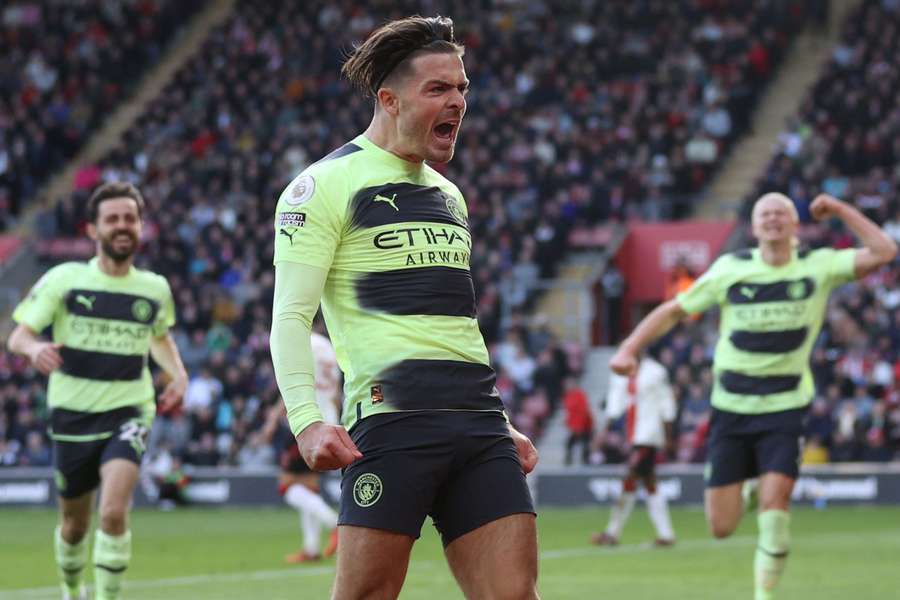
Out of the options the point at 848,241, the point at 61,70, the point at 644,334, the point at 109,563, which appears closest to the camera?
the point at 109,563

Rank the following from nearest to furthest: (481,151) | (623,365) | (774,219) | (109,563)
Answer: (623,365) → (109,563) → (774,219) → (481,151)

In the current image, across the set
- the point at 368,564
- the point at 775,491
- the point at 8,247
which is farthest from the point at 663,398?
the point at 8,247

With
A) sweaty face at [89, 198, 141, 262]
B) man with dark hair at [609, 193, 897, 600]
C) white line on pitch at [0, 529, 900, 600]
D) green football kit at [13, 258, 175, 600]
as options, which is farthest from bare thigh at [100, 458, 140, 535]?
man with dark hair at [609, 193, 897, 600]

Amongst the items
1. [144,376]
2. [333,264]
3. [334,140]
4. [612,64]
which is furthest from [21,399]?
[333,264]

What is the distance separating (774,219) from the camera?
34.5ft

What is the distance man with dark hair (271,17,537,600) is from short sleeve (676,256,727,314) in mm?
5138

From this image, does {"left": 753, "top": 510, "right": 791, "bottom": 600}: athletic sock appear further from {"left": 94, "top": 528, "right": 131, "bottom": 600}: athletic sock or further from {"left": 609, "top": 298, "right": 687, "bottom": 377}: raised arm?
{"left": 94, "top": 528, "right": 131, "bottom": 600}: athletic sock

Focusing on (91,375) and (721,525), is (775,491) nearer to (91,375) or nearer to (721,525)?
(721,525)

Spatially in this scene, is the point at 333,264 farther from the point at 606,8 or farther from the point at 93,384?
the point at 606,8

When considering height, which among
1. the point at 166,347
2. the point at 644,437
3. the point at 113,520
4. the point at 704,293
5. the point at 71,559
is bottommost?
the point at 644,437

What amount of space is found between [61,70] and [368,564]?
3554 cm

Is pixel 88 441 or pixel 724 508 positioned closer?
pixel 88 441

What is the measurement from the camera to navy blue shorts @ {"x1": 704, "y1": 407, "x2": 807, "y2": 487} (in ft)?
33.8

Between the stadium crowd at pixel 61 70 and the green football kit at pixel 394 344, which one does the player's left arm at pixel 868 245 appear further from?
the stadium crowd at pixel 61 70
